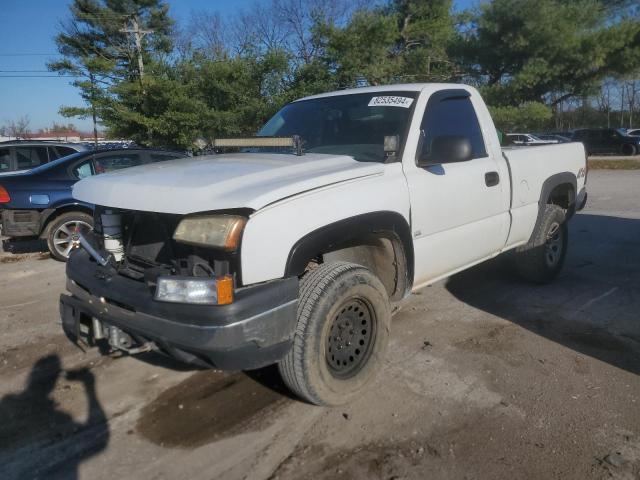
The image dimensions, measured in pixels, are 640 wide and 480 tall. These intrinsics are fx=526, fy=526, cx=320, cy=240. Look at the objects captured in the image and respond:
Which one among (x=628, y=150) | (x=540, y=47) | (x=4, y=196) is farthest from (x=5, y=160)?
(x=628, y=150)

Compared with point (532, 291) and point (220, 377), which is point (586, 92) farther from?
point (220, 377)

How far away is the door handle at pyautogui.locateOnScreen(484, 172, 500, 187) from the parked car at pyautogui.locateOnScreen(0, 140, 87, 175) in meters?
9.59

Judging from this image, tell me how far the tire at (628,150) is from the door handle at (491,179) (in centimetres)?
3004

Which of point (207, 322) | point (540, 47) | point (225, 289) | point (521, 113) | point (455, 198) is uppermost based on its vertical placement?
point (540, 47)

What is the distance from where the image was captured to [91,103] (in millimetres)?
21922

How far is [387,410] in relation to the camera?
10.4 feet

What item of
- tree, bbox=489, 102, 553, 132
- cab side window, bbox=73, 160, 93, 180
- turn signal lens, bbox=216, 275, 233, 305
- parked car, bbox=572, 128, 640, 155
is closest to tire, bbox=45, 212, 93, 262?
cab side window, bbox=73, 160, 93, 180

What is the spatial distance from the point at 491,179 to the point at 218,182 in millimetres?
2419

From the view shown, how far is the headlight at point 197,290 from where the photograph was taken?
2510mm

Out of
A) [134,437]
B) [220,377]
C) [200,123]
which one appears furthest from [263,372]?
[200,123]

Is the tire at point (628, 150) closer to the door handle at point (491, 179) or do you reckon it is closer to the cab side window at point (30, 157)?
the cab side window at point (30, 157)

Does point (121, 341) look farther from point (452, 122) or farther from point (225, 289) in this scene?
point (452, 122)

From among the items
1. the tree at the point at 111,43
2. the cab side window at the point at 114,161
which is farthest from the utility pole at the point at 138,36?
the cab side window at the point at 114,161

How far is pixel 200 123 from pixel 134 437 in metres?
18.2
